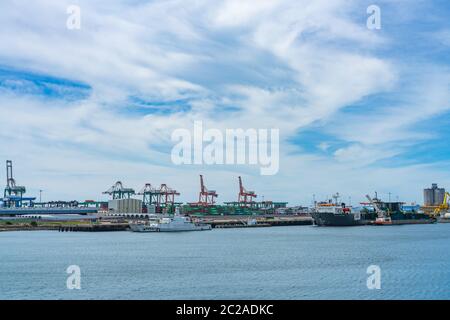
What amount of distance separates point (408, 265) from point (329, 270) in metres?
6.31

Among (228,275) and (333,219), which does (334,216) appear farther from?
(228,275)

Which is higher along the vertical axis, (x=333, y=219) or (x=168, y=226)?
(x=333, y=219)

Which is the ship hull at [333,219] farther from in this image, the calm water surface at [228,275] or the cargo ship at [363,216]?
the calm water surface at [228,275]

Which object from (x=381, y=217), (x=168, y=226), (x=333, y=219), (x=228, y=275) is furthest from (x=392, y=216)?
(x=228, y=275)

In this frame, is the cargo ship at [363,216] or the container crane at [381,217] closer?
the cargo ship at [363,216]

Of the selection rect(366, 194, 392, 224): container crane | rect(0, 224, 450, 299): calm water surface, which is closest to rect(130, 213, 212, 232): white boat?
rect(0, 224, 450, 299): calm water surface

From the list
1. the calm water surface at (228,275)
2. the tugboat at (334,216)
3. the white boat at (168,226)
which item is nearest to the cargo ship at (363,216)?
the tugboat at (334,216)

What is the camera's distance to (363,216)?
11462 centimetres

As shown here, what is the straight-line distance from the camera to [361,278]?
2705 cm

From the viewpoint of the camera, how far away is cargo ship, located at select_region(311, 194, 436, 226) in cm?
10056

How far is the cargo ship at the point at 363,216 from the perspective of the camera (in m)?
101

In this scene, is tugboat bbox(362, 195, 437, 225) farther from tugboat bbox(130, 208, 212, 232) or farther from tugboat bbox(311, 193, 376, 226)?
tugboat bbox(130, 208, 212, 232)

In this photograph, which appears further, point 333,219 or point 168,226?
A: point 333,219
